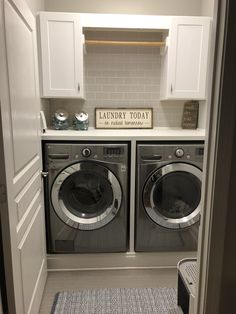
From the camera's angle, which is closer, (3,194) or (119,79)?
(3,194)

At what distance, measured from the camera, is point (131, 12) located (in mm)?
2617

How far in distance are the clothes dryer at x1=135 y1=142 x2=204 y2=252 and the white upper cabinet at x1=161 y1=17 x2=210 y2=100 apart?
62 cm

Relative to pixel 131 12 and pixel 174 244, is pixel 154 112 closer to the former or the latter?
pixel 131 12

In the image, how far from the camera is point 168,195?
7.37 ft

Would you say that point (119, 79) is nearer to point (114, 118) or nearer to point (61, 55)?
point (114, 118)

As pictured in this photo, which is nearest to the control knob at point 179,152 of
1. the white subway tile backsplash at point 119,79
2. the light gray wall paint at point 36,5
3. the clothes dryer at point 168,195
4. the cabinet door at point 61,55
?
the clothes dryer at point 168,195

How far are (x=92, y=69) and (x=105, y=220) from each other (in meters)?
1.51

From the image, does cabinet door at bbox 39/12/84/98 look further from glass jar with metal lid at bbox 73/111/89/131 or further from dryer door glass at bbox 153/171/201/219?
dryer door glass at bbox 153/171/201/219

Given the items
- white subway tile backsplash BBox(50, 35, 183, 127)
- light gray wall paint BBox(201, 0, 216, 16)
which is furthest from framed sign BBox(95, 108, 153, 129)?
light gray wall paint BBox(201, 0, 216, 16)

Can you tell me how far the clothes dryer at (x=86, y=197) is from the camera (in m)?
2.09

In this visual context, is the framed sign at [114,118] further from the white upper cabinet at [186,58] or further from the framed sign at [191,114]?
the framed sign at [191,114]

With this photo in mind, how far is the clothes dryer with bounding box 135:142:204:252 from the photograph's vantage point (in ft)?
6.98

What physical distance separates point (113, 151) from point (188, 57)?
1.13 meters

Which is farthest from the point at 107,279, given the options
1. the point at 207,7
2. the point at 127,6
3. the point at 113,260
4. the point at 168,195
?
the point at 207,7
